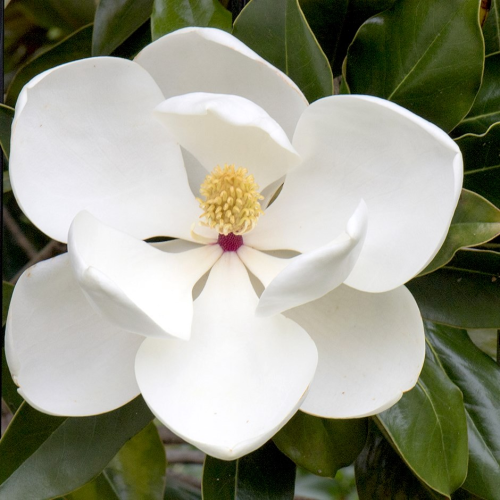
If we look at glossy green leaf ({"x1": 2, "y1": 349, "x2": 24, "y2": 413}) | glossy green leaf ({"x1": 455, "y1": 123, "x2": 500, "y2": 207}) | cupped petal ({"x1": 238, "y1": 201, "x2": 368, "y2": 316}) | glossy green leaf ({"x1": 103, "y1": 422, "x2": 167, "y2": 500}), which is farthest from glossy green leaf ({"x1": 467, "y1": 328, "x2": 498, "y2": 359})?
glossy green leaf ({"x1": 2, "y1": 349, "x2": 24, "y2": 413})

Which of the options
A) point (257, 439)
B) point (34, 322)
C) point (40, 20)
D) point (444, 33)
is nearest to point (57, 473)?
point (34, 322)

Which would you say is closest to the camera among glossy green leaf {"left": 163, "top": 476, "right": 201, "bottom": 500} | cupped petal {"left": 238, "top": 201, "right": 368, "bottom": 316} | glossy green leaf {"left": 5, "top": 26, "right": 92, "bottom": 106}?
cupped petal {"left": 238, "top": 201, "right": 368, "bottom": 316}

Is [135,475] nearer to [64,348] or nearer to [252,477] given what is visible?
[252,477]

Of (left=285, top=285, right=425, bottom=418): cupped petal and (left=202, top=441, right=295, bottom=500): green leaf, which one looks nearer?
(left=285, top=285, right=425, bottom=418): cupped petal

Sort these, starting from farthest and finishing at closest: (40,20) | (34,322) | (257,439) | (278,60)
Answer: (40,20), (278,60), (34,322), (257,439)

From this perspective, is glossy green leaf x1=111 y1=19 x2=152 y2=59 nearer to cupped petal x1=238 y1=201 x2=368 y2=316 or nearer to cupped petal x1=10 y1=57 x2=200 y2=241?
cupped petal x1=10 y1=57 x2=200 y2=241

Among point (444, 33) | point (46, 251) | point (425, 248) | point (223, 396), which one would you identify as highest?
point (444, 33)

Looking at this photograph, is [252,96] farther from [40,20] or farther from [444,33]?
[40,20]
